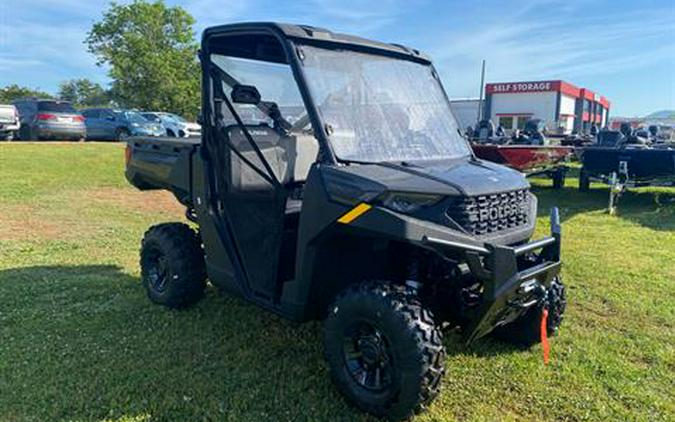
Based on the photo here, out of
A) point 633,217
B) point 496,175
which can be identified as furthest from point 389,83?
point 633,217

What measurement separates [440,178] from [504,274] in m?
0.60

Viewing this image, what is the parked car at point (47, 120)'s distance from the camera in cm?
1853

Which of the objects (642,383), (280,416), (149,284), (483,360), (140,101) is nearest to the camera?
(280,416)

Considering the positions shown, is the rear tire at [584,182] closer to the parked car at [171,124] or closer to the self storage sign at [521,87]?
the parked car at [171,124]

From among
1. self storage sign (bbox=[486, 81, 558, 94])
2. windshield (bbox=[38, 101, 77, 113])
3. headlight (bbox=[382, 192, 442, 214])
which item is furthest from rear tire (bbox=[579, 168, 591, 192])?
self storage sign (bbox=[486, 81, 558, 94])

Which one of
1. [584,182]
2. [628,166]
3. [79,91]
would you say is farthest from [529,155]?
[79,91]

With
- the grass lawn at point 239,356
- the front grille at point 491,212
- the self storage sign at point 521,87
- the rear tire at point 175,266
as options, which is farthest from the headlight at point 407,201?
the self storage sign at point 521,87

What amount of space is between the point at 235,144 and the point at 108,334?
167 centimetres

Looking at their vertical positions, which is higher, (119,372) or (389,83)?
(389,83)

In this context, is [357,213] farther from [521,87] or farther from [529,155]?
[521,87]

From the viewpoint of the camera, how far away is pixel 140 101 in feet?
128

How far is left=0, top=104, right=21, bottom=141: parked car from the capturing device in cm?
1775

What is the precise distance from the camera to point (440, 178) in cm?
288

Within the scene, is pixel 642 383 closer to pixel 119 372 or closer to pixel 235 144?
pixel 235 144
